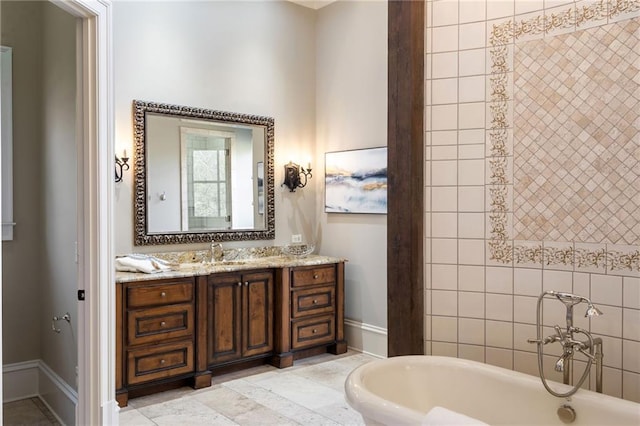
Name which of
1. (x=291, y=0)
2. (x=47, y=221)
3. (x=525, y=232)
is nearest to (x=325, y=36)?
(x=291, y=0)

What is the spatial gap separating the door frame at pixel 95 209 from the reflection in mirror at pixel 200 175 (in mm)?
1320

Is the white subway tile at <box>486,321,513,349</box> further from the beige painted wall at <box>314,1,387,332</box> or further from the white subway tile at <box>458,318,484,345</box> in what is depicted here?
the beige painted wall at <box>314,1,387,332</box>

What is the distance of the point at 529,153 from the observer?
226cm

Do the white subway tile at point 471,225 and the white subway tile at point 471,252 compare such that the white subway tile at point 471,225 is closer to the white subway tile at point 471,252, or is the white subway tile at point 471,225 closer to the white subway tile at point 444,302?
the white subway tile at point 471,252

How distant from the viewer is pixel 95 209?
2482mm

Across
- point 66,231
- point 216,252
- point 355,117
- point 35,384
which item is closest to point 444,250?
point 66,231

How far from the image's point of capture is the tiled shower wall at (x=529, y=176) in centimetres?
202

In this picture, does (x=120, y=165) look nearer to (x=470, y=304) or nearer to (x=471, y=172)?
(x=471, y=172)

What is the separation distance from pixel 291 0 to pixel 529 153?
335 centimetres

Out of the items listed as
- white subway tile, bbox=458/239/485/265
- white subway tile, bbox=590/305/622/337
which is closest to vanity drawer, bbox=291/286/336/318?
white subway tile, bbox=458/239/485/265

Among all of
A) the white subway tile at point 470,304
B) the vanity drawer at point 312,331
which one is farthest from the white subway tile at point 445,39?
the vanity drawer at point 312,331

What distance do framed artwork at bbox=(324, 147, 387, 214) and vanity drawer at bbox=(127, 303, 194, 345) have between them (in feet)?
5.84

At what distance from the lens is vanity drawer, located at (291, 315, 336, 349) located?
4.18 meters

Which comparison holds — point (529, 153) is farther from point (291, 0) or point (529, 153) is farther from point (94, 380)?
point (291, 0)
